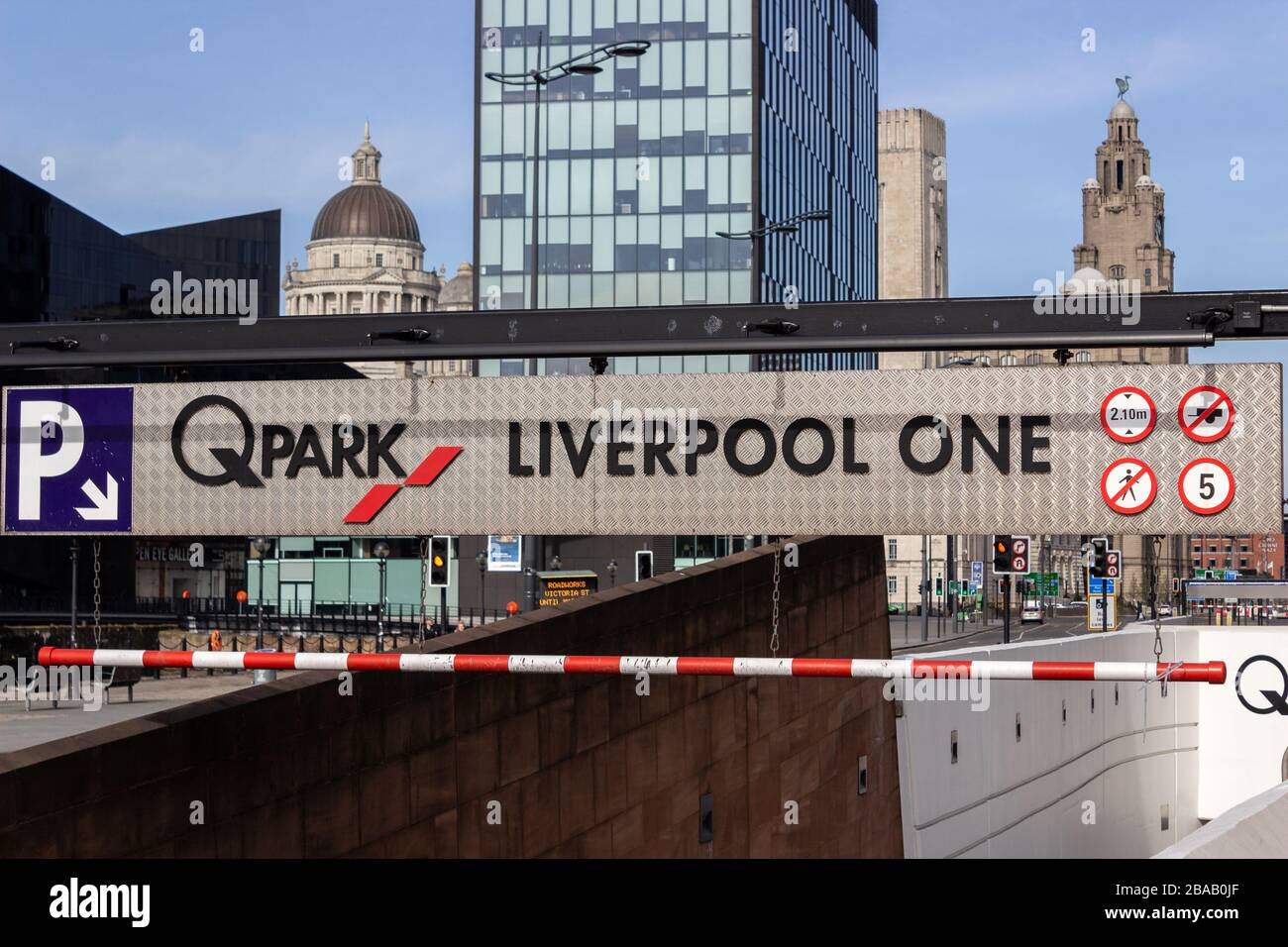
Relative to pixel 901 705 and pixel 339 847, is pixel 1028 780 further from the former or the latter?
pixel 339 847

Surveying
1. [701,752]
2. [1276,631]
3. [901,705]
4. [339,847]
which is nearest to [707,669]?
[339,847]

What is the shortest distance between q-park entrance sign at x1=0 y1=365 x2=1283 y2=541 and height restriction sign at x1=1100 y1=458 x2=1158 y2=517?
0.04ft

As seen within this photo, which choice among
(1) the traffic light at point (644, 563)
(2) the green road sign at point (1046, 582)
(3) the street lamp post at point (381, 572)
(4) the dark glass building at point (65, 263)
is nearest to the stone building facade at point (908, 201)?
(2) the green road sign at point (1046, 582)

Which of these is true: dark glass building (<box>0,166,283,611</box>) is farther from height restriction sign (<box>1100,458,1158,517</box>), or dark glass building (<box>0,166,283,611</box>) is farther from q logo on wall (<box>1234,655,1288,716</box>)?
height restriction sign (<box>1100,458,1158,517</box>)

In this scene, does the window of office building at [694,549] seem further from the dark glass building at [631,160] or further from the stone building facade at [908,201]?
the stone building facade at [908,201]

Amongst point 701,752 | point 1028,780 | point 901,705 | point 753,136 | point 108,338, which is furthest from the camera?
point 753,136

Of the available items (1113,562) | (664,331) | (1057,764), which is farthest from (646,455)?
(1113,562)

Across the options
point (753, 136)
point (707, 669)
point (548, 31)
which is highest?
point (548, 31)

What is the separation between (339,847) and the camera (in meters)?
11.3

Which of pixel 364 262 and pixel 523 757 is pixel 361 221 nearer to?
pixel 364 262

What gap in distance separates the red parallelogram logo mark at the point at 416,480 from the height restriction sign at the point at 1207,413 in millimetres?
4328

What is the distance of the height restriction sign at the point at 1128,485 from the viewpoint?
8.62 metres
